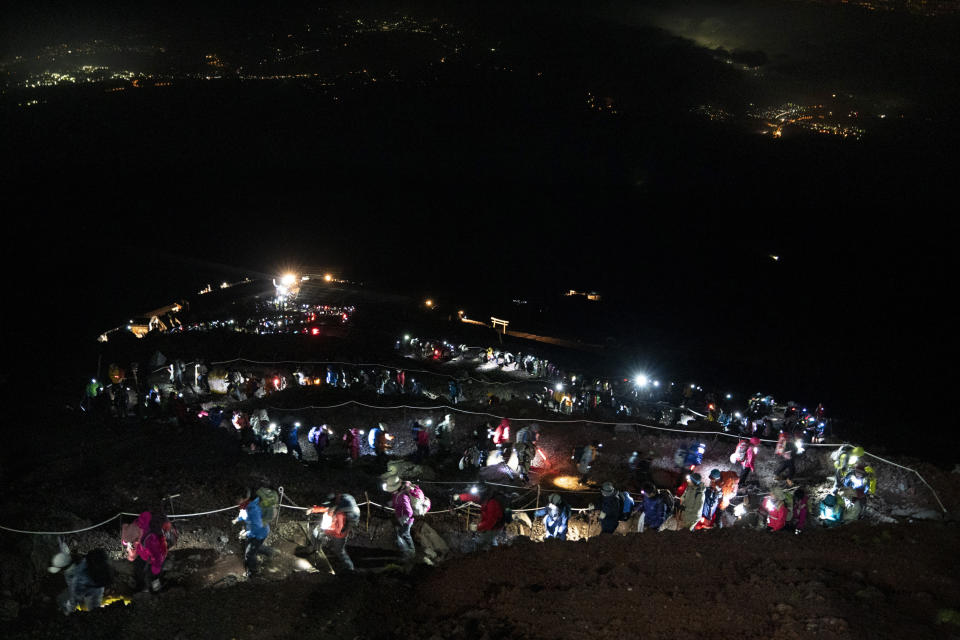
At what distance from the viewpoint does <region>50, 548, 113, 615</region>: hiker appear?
8.34 metres

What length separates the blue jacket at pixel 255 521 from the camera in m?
9.69

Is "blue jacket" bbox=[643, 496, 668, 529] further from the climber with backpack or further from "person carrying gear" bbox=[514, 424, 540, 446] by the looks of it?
the climber with backpack

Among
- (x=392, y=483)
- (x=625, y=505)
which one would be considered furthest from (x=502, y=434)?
(x=625, y=505)

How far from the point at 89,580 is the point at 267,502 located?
245cm

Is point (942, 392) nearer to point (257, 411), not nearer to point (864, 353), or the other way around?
point (864, 353)

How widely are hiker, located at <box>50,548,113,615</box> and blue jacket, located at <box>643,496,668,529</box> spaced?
27.4ft

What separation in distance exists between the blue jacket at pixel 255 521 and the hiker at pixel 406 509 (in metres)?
2.09

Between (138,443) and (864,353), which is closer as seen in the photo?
(138,443)

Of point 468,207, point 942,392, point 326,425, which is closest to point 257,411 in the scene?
point 326,425

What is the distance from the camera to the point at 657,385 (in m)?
25.2

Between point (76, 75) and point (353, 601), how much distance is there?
8508cm

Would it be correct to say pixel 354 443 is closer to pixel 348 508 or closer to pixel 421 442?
pixel 421 442

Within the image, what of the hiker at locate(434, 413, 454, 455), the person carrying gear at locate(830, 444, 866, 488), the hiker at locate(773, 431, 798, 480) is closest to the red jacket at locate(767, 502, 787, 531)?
the hiker at locate(773, 431, 798, 480)

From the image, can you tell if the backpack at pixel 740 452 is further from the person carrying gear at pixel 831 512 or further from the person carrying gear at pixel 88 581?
the person carrying gear at pixel 88 581
